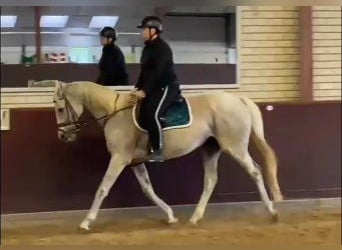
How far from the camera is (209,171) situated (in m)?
4.48

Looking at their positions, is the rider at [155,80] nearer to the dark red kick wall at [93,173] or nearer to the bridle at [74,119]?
the bridle at [74,119]

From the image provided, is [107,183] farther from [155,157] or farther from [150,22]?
[150,22]

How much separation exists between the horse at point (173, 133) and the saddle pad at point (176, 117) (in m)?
0.02

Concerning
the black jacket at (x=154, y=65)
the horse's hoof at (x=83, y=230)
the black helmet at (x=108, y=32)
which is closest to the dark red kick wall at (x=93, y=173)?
the horse's hoof at (x=83, y=230)

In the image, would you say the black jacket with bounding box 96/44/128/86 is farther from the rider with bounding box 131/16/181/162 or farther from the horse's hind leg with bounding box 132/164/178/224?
the horse's hind leg with bounding box 132/164/178/224

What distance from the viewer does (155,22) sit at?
3.94m

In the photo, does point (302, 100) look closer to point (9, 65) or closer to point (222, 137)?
point (222, 137)

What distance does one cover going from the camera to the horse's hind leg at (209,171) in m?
4.35

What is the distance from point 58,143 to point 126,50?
2.61 ft

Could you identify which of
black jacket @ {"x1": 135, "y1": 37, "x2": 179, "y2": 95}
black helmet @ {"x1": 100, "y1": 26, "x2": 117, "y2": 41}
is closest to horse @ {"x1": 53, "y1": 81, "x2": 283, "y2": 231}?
black jacket @ {"x1": 135, "y1": 37, "x2": 179, "y2": 95}

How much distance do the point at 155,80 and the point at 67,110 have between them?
0.51m

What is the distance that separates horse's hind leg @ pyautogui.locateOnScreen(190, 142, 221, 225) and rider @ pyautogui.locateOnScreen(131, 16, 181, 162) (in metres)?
0.38

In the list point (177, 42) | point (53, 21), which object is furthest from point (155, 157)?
point (53, 21)

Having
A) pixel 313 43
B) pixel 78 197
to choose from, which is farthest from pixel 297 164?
pixel 78 197
